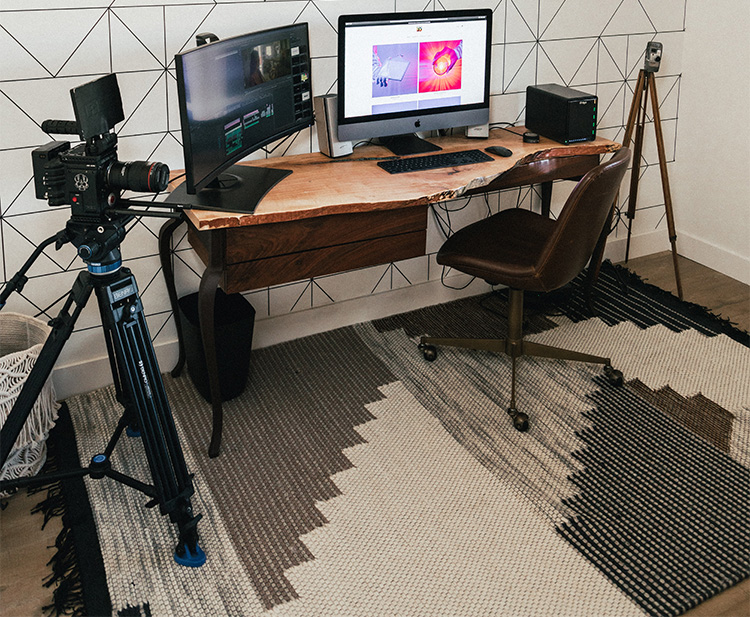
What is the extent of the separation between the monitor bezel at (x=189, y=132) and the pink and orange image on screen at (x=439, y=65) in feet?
1.33

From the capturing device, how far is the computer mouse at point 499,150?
2.63 metres

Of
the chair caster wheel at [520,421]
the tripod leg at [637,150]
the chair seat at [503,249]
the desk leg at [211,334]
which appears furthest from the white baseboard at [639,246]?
the desk leg at [211,334]

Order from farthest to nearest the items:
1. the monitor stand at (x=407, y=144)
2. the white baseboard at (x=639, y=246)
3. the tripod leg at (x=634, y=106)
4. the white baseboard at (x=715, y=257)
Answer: the white baseboard at (x=639, y=246)
the white baseboard at (x=715, y=257)
the tripod leg at (x=634, y=106)
the monitor stand at (x=407, y=144)

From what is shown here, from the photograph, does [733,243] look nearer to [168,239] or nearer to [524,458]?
[524,458]

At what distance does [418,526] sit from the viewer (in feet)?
6.60

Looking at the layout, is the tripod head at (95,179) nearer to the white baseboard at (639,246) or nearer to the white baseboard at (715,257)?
the white baseboard at (639,246)

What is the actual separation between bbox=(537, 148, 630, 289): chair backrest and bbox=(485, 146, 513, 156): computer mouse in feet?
1.41

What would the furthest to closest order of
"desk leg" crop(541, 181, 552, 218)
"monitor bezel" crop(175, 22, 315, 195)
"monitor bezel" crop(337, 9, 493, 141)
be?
"desk leg" crop(541, 181, 552, 218)
"monitor bezel" crop(337, 9, 493, 141)
"monitor bezel" crop(175, 22, 315, 195)

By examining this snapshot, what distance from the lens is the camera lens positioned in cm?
163

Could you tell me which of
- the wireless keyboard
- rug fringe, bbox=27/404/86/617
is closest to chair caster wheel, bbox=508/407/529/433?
the wireless keyboard

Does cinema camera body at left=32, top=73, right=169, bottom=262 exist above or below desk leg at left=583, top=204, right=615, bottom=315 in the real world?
above

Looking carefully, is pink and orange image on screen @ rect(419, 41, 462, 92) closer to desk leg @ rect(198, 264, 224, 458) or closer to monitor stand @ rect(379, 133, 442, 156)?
monitor stand @ rect(379, 133, 442, 156)

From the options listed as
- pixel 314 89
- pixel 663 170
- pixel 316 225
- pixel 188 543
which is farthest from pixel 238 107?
pixel 663 170

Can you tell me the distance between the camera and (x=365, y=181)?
93.6 inches
